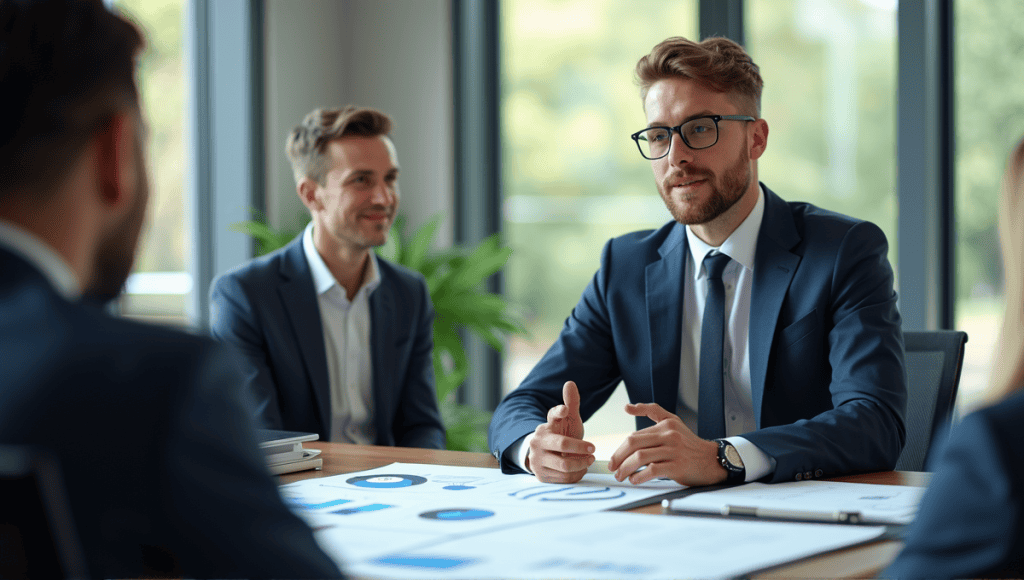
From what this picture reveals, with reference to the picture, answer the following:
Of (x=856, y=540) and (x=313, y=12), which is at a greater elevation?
(x=313, y=12)

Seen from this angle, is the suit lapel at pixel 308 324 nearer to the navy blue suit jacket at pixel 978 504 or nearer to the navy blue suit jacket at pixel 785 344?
the navy blue suit jacket at pixel 785 344

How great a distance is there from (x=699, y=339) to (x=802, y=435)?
0.57m

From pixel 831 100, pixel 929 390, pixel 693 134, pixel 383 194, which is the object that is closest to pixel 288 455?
pixel 693 134

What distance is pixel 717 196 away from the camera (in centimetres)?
231

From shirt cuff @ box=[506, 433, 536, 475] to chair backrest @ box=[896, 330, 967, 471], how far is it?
959 millimetres

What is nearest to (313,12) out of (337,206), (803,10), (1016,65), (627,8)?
(627,8)

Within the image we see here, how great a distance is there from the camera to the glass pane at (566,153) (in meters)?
4.68

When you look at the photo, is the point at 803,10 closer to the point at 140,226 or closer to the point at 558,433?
the point at 558,433

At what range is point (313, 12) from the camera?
490 cm

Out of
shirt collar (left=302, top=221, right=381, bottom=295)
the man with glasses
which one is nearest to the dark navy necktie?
the man with glasses

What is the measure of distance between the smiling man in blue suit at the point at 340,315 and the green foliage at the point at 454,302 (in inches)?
29.4

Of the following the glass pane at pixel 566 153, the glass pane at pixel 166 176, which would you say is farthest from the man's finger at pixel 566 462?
the glass pane at pixel 166 176

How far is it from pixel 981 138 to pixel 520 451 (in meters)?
2.82

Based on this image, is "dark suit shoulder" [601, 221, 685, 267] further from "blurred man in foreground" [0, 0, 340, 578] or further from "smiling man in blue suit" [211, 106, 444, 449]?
"blurred man in foreground" [0, 0, 340, 578]
